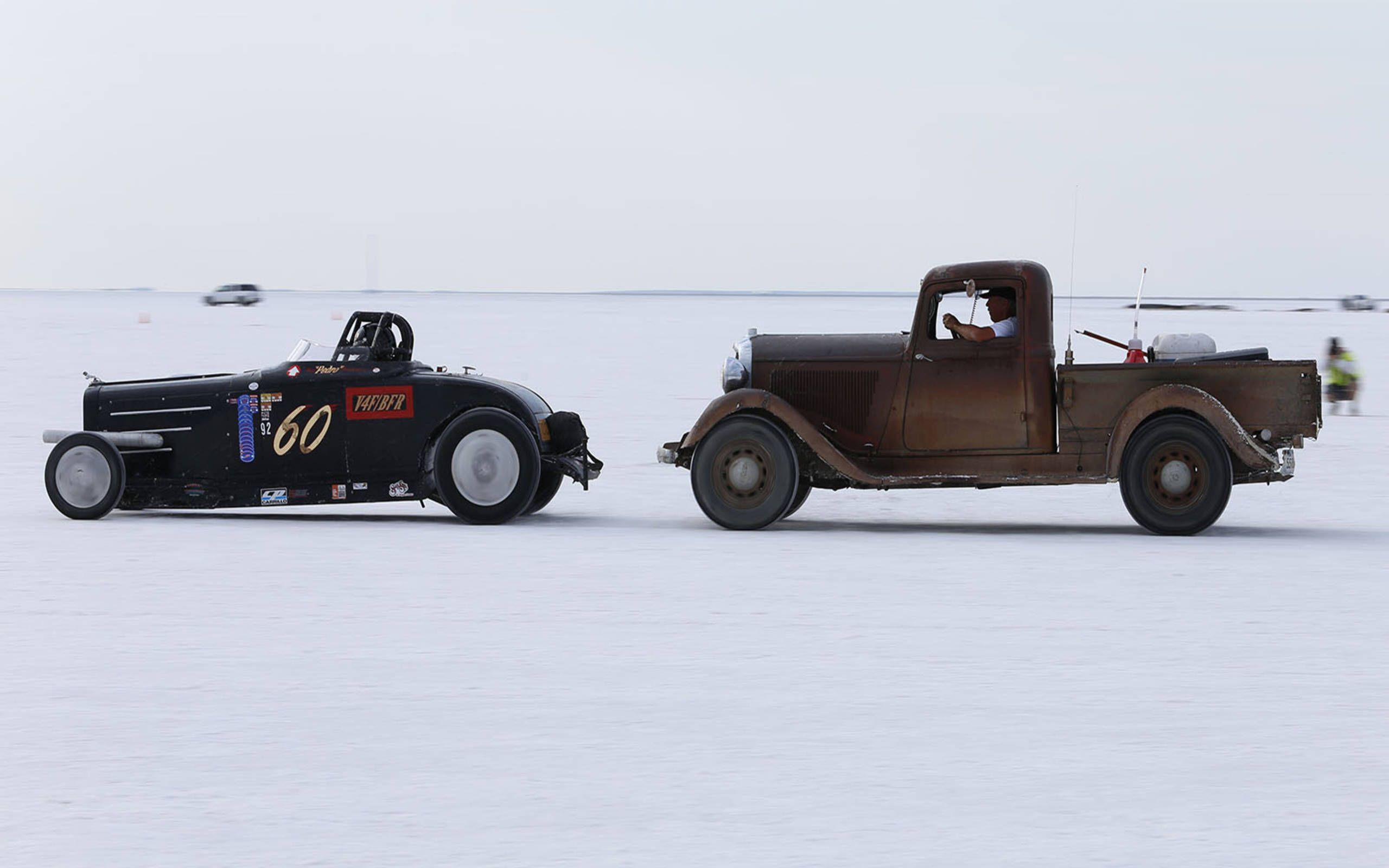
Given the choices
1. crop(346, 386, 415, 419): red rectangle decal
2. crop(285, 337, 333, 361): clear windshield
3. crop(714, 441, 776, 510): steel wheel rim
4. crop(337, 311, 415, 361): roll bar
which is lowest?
crop(714, 441, 776, 510): steel wheel rim

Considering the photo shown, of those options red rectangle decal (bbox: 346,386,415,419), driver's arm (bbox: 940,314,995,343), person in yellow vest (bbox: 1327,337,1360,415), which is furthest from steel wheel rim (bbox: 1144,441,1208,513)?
person in yellow vest (bbox: 1327,337,1360,415)

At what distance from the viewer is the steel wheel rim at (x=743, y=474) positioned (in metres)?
12.1

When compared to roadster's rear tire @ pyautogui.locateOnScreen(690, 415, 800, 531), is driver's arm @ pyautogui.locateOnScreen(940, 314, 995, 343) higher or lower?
higher

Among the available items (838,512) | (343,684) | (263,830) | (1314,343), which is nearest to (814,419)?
(838,512)

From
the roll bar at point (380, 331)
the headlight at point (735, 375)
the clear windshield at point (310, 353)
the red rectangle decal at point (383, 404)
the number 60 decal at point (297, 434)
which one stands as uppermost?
the roll bar at point (380, 331)

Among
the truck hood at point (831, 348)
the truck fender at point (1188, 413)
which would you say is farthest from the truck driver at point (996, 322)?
the truck fender at point (1188, 413)

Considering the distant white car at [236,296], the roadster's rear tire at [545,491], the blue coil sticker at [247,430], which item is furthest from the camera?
the distant white car at [236,296]

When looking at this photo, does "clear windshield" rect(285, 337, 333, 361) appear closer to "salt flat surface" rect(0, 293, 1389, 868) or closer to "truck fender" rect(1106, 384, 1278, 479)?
"salt flat surface" rect(0, 293, 1389, 868)

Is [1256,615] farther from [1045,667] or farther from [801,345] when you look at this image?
[801,345]

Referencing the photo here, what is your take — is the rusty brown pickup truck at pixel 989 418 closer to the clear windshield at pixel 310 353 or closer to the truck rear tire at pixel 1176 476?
the truck rear tire at pixel 1176 476

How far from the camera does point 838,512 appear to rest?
45.0 feet

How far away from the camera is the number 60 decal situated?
12500 mm

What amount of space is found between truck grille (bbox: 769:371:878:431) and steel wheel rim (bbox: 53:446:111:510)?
5.30 m

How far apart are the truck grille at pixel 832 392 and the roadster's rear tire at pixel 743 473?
447 millimetres
